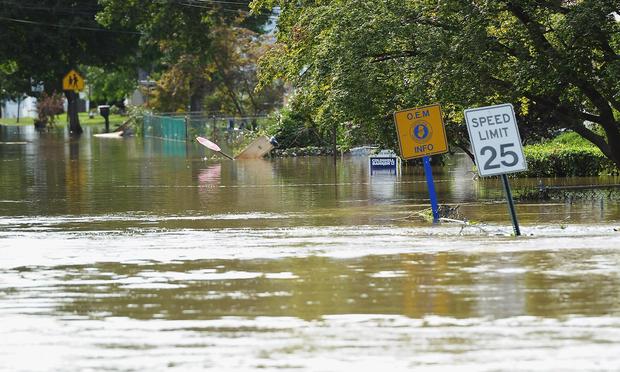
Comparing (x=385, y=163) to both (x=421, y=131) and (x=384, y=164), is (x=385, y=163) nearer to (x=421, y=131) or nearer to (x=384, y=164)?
(x=384, y=164)

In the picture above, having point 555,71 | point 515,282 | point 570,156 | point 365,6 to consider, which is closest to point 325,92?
point 365,6

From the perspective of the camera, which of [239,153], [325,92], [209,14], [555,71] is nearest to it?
[555,71]

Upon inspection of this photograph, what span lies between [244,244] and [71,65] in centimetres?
5930

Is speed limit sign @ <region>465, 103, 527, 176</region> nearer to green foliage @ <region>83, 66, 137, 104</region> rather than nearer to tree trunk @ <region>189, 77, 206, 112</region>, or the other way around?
tree trunk @ <region>189, 77, 206, 112</region>

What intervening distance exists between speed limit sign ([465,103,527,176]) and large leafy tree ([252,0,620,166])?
4.98 m

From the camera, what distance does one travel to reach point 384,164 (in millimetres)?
31141

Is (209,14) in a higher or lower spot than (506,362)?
higher

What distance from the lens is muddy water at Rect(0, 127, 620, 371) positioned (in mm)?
8422

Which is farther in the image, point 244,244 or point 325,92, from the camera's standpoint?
point 325,92

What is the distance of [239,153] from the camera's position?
39500 millimetres

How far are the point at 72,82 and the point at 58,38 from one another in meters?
4.40

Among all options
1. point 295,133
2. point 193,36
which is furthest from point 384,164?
point 193,36

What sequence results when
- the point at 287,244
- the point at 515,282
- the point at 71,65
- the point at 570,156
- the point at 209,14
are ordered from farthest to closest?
1. the point at 71,65
2. the point at 209,14
3. the point at 570,156
4. the point at 287,244
5. the point at 515,282

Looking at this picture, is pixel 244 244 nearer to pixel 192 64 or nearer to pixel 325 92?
pixel 325 92
